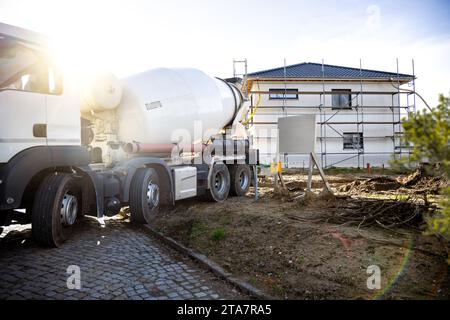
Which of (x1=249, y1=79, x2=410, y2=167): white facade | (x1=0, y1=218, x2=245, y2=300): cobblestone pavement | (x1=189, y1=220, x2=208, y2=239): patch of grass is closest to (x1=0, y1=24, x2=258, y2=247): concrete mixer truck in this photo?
(x1=0, y1=218, x2=245, y2=300): cobblestone pavement

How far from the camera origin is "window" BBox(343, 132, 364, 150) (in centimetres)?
2217

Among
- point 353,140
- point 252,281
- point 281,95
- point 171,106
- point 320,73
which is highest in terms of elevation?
point 320,73

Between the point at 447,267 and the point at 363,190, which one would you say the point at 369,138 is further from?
the point at 447,267

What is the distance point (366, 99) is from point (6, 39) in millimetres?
21640

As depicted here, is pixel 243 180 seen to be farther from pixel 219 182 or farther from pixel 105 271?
pixel 105 271

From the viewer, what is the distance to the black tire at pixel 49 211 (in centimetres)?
487

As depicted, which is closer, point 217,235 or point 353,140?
point 217,235

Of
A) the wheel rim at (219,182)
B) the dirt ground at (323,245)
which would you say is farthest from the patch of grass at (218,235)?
the wheel rim at (219,182)

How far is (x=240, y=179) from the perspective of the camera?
1062 centimetres

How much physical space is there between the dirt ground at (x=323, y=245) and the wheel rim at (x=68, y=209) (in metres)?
1.64

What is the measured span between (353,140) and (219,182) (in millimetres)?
15240

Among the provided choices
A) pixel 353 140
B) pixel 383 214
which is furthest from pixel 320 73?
pixel 383 214

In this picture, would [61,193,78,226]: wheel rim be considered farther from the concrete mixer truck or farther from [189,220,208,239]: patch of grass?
[189,220,208,239]: patch of grass

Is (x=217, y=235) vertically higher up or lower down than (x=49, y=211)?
lower down
